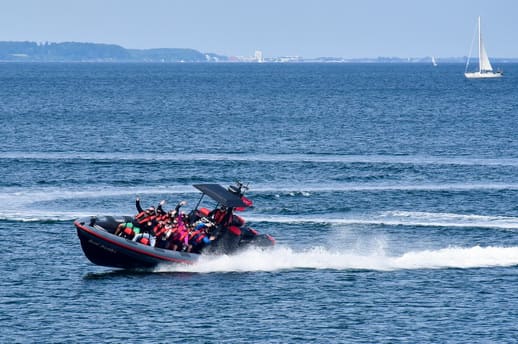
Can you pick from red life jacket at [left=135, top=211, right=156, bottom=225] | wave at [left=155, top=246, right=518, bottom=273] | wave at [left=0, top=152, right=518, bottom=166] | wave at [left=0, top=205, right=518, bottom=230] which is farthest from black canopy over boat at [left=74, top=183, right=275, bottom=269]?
wave at [left=0, top=152, right=518, bottom=166]

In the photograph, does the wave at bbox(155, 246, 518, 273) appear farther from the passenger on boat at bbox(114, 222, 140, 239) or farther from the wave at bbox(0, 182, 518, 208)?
the wave at bbox(0, 182, 518, 208)

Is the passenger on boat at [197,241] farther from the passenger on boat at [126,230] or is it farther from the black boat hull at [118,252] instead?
A: the passenger on boat at [126,230]

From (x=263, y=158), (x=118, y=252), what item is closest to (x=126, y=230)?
(x=118, y=252)

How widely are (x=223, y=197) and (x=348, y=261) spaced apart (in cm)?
662

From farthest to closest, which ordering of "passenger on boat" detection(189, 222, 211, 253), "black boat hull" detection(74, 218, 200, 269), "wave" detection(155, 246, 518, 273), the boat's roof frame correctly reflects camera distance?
"wave" detection(155, 246, 518, 273), "passenger on boat" detection(189, 222, 211, 253), the boat's roof frame, "black boat hull" detection(74, 218, 200, 269)

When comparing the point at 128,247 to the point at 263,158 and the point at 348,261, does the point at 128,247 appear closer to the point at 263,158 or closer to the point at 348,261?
the point at 348,261

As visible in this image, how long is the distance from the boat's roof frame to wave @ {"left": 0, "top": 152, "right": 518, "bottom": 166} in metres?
36.7

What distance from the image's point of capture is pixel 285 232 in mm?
56875

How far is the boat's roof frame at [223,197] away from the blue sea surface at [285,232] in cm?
238

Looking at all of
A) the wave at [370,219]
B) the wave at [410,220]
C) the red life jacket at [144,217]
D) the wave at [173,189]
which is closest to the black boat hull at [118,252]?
the red life jacket at [144,217]

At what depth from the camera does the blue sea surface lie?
39969 mm

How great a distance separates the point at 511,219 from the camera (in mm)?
60062

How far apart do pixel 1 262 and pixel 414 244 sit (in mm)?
20057

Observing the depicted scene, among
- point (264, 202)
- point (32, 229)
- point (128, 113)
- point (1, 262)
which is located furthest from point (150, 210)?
point (128, 113)
